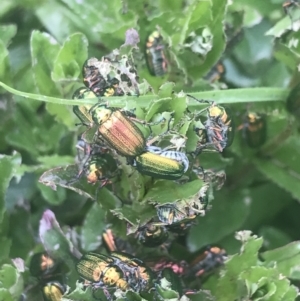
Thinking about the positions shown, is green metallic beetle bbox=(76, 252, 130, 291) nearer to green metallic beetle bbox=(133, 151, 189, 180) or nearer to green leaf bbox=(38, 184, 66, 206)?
green metallic beetle bbox=(133, 151, 189, 180)

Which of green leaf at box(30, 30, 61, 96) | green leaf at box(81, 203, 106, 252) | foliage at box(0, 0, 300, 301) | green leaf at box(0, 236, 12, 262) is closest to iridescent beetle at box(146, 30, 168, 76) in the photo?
foliage at box(0, 0, 300, 301)

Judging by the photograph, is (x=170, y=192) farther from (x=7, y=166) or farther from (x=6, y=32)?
(x=6, y=32)

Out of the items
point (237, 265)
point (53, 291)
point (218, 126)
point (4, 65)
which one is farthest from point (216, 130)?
point (4, 65)

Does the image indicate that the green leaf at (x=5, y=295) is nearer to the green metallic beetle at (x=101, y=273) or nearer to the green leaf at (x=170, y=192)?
the green metallic beetle at (x=101, y=273)

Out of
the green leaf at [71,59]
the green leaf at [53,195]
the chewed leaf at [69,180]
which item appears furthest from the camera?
the green leaf at [53,195]

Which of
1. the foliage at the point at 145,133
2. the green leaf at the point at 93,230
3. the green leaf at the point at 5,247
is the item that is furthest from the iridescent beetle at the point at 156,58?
the green leaf at the point at 5,247

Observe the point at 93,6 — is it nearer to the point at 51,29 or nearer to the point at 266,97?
the point at 51,29

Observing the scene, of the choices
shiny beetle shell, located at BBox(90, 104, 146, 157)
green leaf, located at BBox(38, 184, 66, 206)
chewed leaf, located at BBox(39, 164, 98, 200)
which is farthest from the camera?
green leaf, located at BBox(38, 184, 66, 206)

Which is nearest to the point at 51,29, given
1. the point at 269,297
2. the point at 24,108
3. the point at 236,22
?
the point at 24,108
